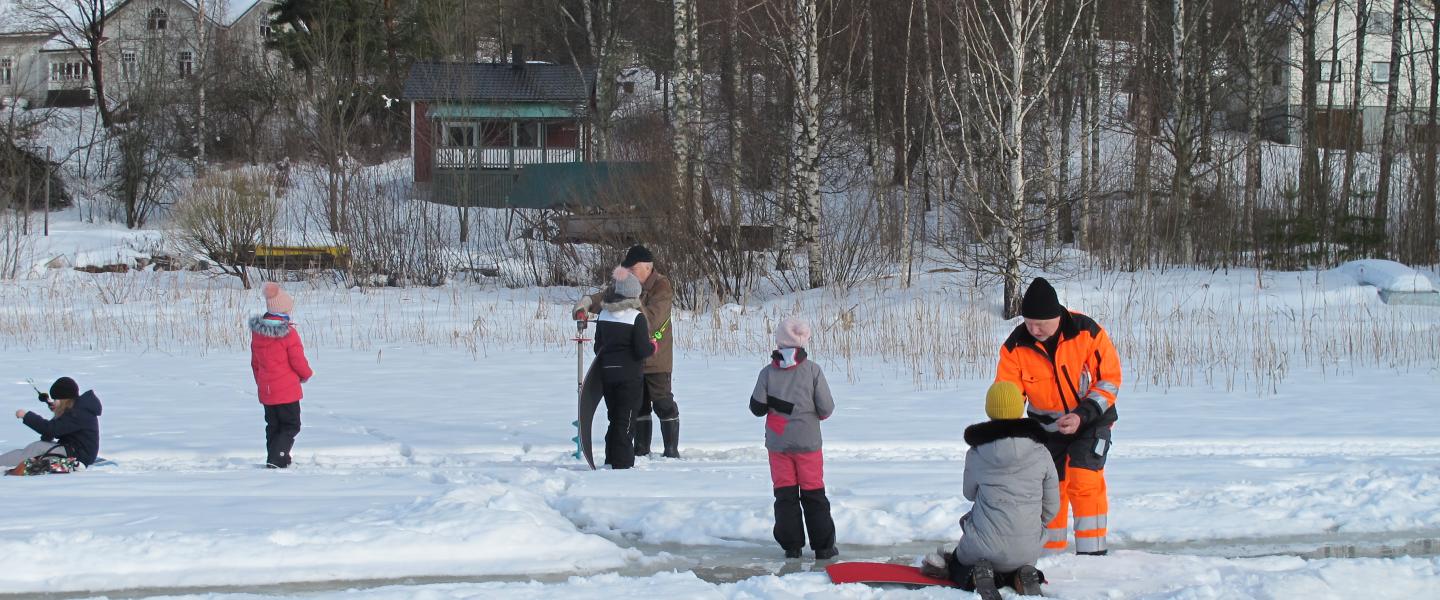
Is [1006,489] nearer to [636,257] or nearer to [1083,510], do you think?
[1083,510]

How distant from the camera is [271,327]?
26.7 ft

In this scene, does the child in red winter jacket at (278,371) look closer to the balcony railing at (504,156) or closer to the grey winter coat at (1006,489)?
the grey winter coat at (1006,489)

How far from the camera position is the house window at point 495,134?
3900 cm

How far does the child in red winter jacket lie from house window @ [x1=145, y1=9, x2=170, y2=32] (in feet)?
141

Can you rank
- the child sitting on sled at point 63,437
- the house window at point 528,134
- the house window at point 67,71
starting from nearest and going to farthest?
the child sitting on sled at point 63,437
the house window at point 528,134
the house window at point 67,71

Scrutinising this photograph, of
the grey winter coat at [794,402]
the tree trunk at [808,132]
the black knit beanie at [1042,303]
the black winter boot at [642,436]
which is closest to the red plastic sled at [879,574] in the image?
the grey winter coat at [794,402]

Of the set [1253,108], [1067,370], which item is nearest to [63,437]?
[1067,370]

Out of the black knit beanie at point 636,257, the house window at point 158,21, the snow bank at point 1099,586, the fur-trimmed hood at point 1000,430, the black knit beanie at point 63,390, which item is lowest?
the snow bank at point 1099,586

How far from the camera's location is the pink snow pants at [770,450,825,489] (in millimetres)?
5805

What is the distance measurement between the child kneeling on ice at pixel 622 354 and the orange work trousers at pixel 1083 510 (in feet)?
9.86

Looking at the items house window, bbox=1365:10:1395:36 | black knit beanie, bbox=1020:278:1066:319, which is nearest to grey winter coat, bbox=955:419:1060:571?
black knit beanie, bbox=1020:278:1066:319

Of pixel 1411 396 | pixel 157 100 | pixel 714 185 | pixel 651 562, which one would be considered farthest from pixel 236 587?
pixel 157 100

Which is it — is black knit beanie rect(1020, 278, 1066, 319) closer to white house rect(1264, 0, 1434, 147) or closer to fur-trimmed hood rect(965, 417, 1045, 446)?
fur-trimmed hood rect(965, 417, 1045, 446)

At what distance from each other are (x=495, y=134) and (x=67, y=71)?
2671 cm
